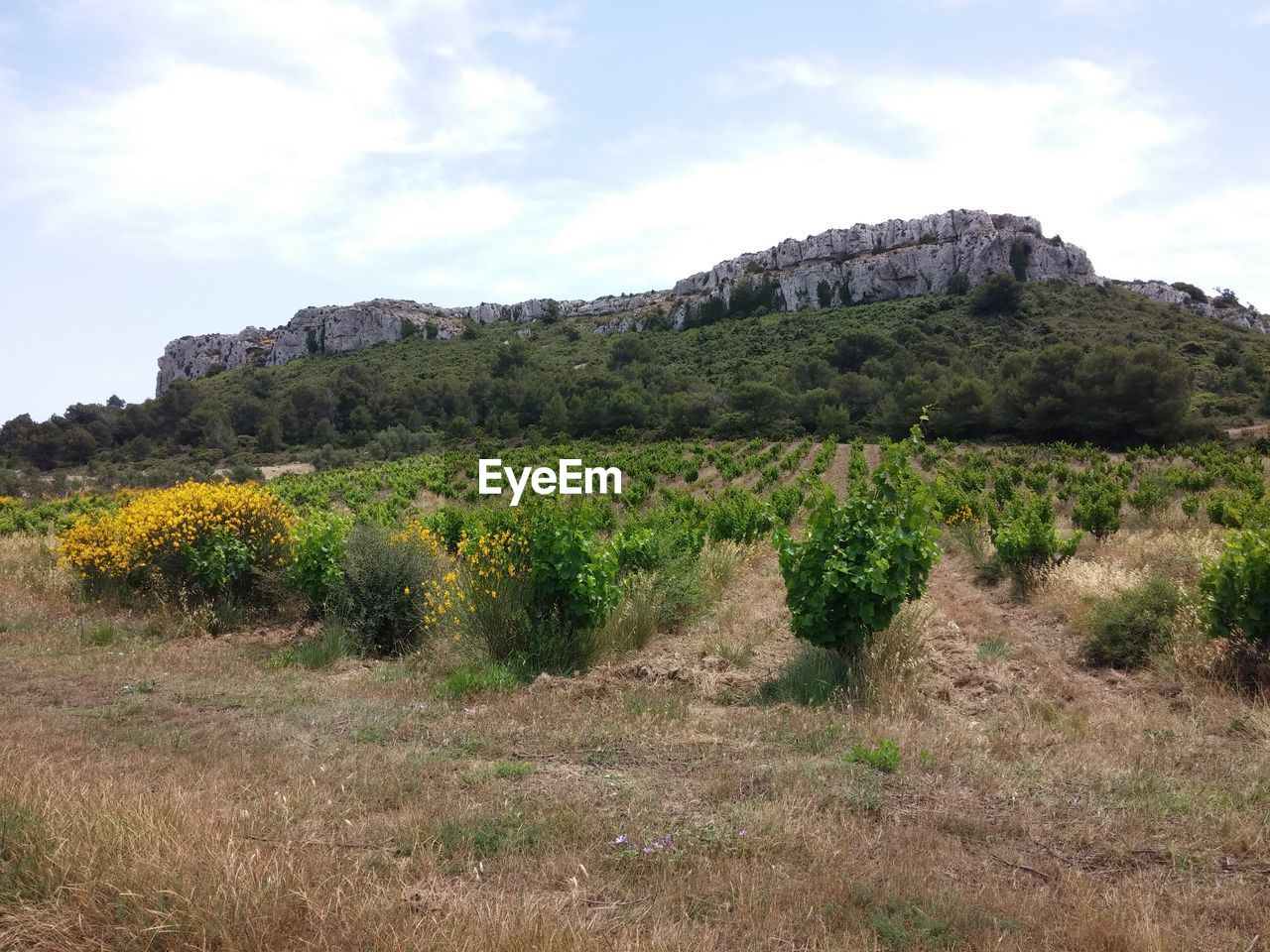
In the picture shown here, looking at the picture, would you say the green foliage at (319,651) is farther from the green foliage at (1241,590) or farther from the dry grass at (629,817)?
the green foliage at (1241,590)

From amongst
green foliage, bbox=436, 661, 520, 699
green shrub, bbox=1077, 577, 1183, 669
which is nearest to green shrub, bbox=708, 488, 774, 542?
green shrub, bbox=1077, 577, 1183, 669

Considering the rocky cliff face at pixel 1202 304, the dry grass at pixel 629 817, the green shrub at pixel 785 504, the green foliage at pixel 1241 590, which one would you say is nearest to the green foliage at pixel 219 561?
the dry grass at pixel 629 817

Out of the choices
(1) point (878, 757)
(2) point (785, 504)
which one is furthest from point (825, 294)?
(1) point (878, 757)

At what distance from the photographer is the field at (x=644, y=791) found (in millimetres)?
2721

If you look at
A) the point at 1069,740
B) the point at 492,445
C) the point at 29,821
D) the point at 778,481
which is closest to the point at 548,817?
the point at 29,821

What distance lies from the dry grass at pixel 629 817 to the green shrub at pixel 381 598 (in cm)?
203

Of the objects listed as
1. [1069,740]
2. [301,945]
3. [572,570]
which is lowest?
[1069,740]

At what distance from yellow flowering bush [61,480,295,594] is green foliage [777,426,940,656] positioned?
7.39 metres

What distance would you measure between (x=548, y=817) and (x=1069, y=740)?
143 inches

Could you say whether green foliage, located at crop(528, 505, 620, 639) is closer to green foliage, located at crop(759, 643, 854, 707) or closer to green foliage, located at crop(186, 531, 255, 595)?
green foliage, located at crop(759, 643, 854, 707)

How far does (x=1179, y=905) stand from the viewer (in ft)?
9.73

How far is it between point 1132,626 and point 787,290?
94626mm

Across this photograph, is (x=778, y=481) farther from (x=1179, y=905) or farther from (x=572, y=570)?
(x=1179, y=905)

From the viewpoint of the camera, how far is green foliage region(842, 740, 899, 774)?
4.43 m
